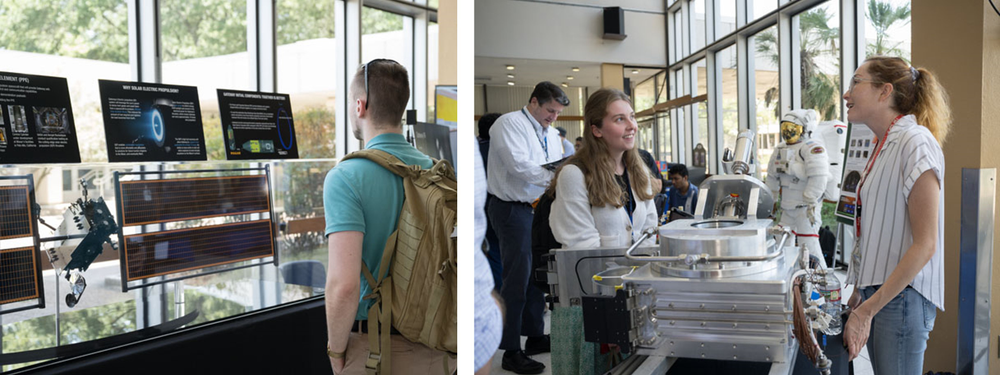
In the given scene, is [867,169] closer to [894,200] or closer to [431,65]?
[894,200]

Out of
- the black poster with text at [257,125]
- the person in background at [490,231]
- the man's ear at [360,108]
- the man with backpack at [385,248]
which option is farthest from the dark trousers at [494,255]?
the black poster with text at [257,125]

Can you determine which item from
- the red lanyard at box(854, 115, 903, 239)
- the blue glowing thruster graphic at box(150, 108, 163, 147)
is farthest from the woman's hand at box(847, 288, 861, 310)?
the blue glowing thruster graphic at box(150, 108, 163, 147)

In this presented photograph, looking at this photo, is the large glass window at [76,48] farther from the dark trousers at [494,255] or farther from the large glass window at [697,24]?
the large glass window at [697,24]

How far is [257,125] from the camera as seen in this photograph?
7.42ft

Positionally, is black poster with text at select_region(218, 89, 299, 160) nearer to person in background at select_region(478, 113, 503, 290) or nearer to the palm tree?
person in background at select_region(478, 113, 503, 290)

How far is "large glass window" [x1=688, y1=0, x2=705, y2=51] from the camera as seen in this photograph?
1687mm

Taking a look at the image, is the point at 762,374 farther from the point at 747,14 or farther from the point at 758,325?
the point at 747,14

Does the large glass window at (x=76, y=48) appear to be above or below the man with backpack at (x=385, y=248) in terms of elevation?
above

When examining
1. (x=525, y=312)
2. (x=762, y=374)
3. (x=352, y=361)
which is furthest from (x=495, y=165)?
(x=762, y=374)

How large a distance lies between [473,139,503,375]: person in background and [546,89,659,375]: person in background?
218 millimetres

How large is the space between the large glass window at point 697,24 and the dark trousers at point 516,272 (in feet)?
2.03

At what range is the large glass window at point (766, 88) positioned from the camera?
1.65 metres

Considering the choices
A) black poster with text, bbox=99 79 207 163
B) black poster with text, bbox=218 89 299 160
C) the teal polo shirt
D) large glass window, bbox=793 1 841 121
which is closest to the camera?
the teal polo shirt

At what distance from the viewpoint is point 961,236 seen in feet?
5.31
